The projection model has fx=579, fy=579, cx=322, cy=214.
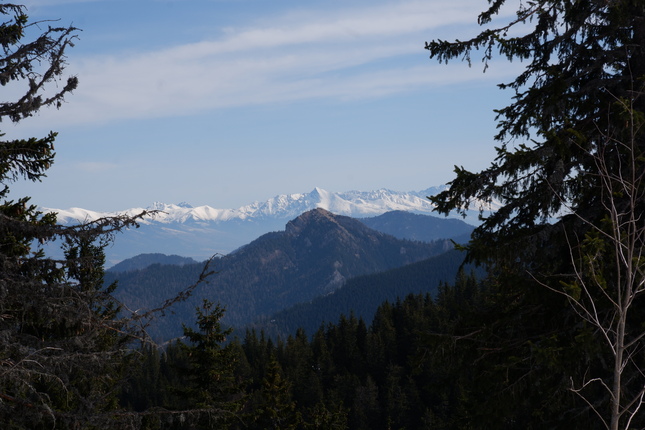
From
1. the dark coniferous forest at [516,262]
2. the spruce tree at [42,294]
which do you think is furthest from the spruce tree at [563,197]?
the spruce tree at [42,294]

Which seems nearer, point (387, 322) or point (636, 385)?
point (636, 385)

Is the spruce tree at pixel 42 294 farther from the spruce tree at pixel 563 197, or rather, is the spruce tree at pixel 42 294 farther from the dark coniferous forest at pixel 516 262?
the spruce tree at pixel 563 197

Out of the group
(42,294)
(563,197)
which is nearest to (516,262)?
(563,197)

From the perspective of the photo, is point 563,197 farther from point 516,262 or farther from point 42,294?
point 42,294

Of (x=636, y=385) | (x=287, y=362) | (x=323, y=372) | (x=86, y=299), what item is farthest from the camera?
(x=287, y=362)

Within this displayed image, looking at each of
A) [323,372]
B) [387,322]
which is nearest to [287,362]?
[323,372]

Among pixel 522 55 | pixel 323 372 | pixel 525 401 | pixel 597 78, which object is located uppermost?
pixel 522 55

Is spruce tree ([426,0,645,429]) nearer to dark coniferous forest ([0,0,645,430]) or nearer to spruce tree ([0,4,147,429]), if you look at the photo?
dark coniferous forest ([0,0,645,430])

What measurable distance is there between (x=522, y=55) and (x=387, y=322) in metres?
81.6

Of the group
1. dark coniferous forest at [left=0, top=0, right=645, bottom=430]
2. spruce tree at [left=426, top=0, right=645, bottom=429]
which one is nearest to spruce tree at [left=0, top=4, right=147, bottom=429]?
dark coniferous forest at [left=0, top=0, right=645, bottom=430]

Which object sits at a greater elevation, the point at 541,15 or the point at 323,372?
the point at 541,15

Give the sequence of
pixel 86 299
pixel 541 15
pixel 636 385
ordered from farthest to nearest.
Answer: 1. pixel 541 15
2. pixel 86 299
3. pixel 636 385

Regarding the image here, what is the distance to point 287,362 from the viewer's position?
95875 millimetres

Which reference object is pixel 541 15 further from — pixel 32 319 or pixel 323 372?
pixel 323 372
